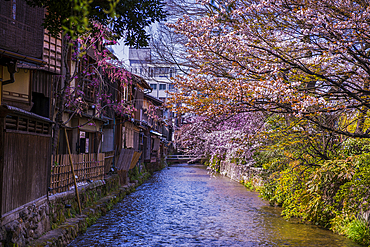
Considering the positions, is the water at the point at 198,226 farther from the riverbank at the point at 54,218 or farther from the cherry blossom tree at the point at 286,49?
the cherry blossom tree at the point at 286,49

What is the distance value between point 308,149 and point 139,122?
20717mm

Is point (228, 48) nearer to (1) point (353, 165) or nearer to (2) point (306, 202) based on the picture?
(1) point (353, 165)

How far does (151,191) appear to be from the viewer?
25.0 metres

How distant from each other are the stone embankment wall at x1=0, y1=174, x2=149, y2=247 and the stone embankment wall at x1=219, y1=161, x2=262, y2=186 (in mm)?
12832

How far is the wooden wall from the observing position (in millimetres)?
7800

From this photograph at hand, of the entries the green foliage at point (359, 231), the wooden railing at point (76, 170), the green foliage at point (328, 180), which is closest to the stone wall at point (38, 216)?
the wooden railing at point (76, 170)

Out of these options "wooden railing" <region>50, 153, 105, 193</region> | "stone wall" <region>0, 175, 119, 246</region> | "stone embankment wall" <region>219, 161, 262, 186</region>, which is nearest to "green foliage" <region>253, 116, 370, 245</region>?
"wooden railing" <region>50, 153, 105, 193</region>

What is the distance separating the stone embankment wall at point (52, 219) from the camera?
761cm

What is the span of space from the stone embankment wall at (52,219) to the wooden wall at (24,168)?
0.24 meters

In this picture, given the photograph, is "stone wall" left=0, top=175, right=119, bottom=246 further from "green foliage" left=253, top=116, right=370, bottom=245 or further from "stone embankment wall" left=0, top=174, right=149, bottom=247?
"green foliage" left=253, top=116, right=370, bottom=245

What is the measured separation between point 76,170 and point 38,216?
4.88 metres

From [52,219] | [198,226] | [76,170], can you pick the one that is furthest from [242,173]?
[52,219]

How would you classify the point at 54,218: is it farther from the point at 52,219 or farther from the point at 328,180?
the point at 328,180

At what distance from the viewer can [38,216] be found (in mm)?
9195
